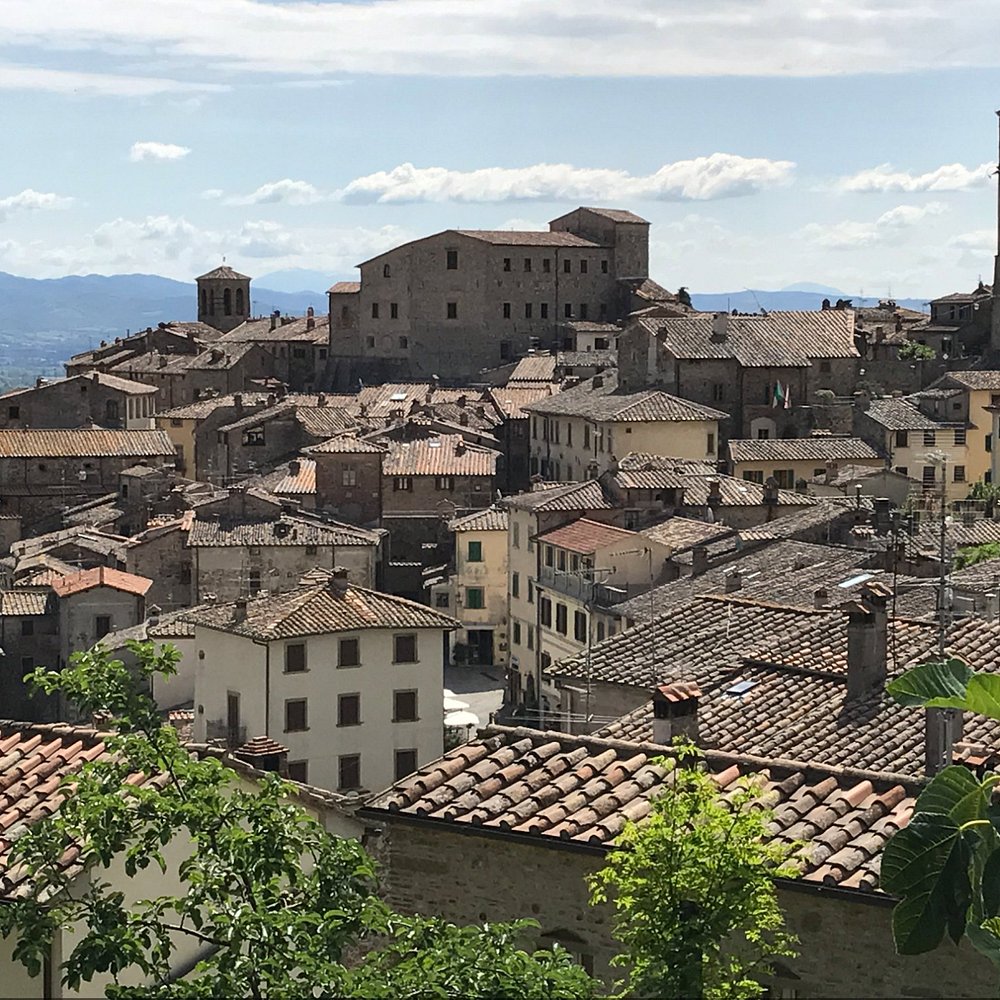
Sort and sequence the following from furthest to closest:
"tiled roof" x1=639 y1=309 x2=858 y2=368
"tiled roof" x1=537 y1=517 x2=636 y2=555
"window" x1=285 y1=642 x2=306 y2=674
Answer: "tiled roof" x1=639 y1=309 x2=858 y2=368
"tiled roof" x1=537 y1=517 x2=636 y2=555
"window" x1=285 y1=642 x2=306 y2=674

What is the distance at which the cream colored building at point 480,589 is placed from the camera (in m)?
53.7

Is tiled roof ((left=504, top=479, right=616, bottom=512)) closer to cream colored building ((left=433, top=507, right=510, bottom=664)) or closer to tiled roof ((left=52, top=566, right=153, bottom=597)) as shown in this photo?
cream colored building ((left=433, top=507, right=510, bottom=664))

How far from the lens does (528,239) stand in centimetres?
10181

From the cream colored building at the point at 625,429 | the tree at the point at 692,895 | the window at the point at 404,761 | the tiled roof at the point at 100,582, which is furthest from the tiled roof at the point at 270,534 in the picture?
the tree at the point at 692,895

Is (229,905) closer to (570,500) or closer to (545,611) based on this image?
(545,611)

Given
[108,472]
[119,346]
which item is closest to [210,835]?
[108,472]

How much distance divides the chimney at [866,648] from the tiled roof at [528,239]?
3238 inches

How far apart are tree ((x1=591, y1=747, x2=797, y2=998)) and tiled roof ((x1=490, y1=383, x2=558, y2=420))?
61.6 metres

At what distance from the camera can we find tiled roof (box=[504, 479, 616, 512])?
4844 centimetres

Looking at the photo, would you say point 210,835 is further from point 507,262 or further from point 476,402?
point 507,262

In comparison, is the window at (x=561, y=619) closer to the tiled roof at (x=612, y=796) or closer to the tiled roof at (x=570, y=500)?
the tiled roof at (x=570, y=500)

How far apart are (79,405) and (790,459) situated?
3557 centimetres

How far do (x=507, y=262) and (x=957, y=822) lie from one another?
93.2 meters

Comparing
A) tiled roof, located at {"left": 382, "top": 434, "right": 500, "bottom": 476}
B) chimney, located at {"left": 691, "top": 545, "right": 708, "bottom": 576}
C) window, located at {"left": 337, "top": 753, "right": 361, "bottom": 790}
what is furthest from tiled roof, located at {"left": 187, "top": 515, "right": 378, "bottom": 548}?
window, located at {"left": 337, "top": 753, "right": 361, "bottom": 790}
